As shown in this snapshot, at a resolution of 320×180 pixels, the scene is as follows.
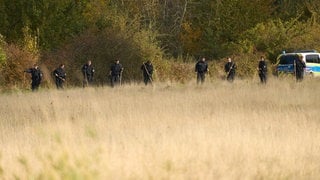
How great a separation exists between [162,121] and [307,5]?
1534 inches

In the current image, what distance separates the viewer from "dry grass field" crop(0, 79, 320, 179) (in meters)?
7.69

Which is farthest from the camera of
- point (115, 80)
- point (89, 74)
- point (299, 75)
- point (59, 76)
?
point (115, 80)

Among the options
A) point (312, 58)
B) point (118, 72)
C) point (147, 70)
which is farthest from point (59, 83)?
point (312, 58)

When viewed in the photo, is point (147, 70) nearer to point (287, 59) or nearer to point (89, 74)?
point (89, 74)

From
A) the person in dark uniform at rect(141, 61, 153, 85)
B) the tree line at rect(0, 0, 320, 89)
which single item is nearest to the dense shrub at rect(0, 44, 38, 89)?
the tree line at rect(0, 0, 320, 89)

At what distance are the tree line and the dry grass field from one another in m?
16.6

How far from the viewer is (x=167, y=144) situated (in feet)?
30.9

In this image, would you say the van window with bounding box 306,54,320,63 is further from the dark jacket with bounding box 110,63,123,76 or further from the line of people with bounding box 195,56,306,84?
the dark jacket with bounding box 110,63,123,76

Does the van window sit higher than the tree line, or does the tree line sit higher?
the tree line

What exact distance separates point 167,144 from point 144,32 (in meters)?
28.8

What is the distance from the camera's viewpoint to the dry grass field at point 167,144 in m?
7.69

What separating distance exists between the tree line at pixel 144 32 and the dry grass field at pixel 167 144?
54.6 ft

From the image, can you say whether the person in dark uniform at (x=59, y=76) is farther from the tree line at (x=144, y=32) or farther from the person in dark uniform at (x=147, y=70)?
the person in dark uniform at (x=147, y=70)

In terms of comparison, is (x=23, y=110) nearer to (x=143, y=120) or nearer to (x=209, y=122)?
(x=143, y=120)
